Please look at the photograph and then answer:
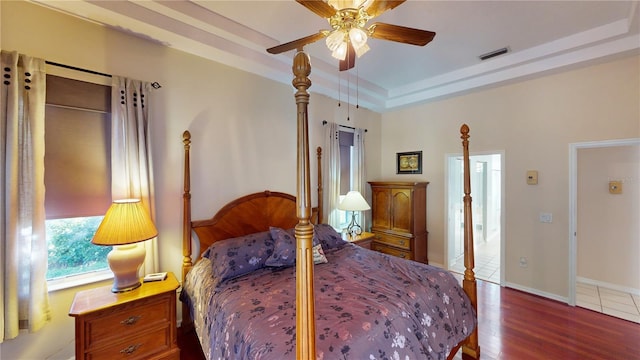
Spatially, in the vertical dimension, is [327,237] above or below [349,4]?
below

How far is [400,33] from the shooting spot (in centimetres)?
174

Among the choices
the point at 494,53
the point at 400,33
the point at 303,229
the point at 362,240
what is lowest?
the point at 362,240

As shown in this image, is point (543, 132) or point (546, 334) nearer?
point (546, 334)

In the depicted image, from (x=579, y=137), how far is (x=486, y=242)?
3.75 meters

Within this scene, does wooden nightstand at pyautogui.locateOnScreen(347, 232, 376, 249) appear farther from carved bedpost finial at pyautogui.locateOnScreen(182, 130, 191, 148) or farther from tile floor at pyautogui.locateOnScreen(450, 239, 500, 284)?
carved bedpost finial at pyautogui.locateOnScreen(182, 130, 191, 148)

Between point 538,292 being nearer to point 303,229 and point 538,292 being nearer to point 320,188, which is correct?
point 320,188

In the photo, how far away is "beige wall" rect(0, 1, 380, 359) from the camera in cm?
192

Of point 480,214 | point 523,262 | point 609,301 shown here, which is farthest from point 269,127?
point 480,214

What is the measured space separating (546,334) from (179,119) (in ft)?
13.8

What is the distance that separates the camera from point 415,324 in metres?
1.66

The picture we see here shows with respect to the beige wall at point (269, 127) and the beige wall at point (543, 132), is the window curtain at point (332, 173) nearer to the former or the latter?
the beige wall at point (269, 127)

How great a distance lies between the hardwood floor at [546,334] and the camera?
7.43 ft

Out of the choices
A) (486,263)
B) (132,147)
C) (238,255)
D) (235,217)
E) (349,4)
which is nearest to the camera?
(349,4)

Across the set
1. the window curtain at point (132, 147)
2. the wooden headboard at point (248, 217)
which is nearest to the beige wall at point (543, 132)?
the wooden headboard at point (248, 217)
